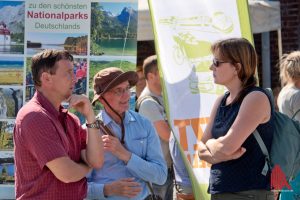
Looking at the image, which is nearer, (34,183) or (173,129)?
(34,183)

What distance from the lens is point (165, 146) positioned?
5238 millimetres

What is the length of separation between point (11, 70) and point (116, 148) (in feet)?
4.97

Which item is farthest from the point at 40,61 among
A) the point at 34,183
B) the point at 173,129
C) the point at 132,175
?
the point at 173,129

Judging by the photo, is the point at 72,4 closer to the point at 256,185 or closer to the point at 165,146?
the point at 165,146

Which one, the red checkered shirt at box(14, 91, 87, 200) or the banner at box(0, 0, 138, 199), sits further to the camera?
the banner at box(0, 0, 138, 199)

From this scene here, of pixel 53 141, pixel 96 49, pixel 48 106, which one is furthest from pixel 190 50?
pixel 53 141

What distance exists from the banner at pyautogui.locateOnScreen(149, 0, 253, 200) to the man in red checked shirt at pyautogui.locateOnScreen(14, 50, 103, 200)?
3.87 ft

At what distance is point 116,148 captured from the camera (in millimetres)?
3521

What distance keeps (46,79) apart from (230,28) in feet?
5.75

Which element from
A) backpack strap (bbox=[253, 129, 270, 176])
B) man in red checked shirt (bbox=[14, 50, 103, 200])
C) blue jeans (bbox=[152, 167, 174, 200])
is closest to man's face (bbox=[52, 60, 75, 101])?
man in red checked shirt (bbox=[14, 50, 103, 200])

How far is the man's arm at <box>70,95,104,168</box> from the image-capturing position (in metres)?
3.28

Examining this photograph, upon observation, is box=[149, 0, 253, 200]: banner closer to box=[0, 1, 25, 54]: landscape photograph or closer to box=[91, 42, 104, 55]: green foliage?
box=[91, 42, 104, 55]: green foliage

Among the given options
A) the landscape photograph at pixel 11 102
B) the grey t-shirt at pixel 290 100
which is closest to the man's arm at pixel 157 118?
the landscape photograph at pixel 11 102

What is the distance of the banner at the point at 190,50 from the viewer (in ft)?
14.5
